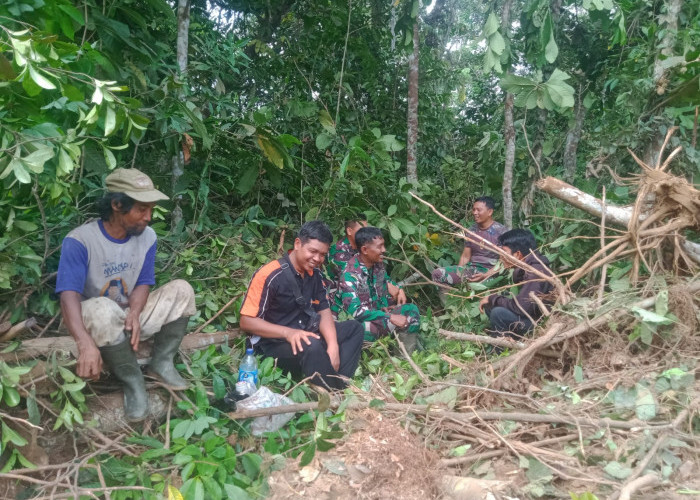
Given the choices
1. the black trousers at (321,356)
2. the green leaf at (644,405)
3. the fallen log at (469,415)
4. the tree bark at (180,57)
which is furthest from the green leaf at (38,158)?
the green leaf at (644,405)

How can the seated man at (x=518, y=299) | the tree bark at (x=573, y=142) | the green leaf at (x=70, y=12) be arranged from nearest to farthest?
1. the green leaf at (x=70, y=12)
2. the seated man at (x=518, y=299)
3. the tree bark at (x=573, y=142)

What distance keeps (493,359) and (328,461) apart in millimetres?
1508

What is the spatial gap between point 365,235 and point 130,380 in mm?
2347

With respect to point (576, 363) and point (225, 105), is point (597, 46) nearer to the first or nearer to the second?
point (225, 105)

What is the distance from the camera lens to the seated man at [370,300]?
465 cm

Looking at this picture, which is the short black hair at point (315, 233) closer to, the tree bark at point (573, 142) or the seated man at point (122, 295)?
the seated man at point (122, 295)

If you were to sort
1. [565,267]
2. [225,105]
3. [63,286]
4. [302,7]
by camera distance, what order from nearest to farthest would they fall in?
[63,286] → [565,267] → [225,105] → [302,7]

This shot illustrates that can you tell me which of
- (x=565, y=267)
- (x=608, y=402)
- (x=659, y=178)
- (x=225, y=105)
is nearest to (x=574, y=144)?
(x=565, y=267)

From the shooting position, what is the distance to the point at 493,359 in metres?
3.70

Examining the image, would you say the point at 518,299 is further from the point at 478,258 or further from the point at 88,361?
the point at 88,361

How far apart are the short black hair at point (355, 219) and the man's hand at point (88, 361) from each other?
9.25 ft

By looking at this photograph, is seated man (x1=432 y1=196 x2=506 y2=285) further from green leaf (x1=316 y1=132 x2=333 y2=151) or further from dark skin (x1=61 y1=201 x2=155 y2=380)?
dark skin (x1=61 y1=201 x2=155 y2=380)

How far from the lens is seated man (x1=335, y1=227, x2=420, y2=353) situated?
465 centimetres

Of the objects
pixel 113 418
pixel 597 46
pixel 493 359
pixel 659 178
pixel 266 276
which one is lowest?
pixel 113 418
